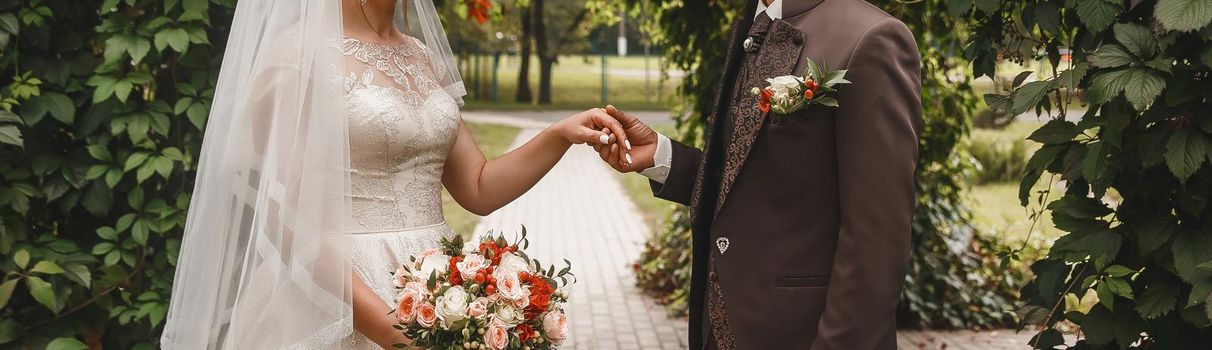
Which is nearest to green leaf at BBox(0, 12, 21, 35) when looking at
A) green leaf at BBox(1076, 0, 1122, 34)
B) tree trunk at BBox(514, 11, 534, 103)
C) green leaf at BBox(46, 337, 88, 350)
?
green leaf at BBox(46, 337, 88, 350)

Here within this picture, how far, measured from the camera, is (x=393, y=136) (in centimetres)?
288

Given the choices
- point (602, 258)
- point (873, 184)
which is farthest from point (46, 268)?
point (602, 258)

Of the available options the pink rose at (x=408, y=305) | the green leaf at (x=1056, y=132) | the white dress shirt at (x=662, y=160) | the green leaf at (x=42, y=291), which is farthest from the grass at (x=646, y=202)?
the pink rose at (x=408, y=305)

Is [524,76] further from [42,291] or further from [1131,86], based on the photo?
[1131,86]

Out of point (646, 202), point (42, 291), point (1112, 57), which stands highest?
point (1112, 57)

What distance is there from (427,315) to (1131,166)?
5.54 ft

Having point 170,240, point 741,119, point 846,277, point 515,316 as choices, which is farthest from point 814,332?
point 170,240

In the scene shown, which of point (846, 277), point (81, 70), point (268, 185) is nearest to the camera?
point (846, 277)

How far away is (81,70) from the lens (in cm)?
375

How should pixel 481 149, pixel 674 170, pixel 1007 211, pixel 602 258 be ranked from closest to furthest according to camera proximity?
pixel 674 170 → pixel 481 149 → pixel 602 258 → pixel 1007 211

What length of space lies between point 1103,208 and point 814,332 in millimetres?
884

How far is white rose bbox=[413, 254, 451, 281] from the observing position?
249 cm

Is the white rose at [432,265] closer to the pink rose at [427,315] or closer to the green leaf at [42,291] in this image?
the pink rose at [427,315]

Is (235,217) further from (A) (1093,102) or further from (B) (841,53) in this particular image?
(A) (1093,102)
